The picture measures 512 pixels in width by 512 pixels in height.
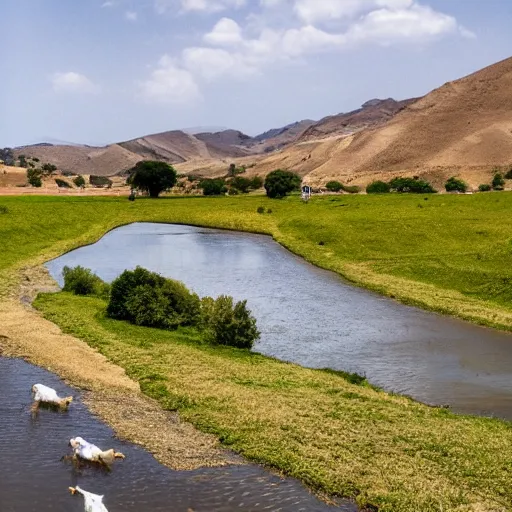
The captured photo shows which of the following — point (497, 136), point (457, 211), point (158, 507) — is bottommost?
point (158, 507)

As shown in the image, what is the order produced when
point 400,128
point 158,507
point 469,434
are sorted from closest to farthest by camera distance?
point 158,507, point 469,434, point 400,128

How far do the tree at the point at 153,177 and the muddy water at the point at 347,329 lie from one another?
2044 inches

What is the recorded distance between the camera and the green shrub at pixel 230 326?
26.1m

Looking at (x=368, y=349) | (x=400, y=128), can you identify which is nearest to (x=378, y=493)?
(x=368, y=349)

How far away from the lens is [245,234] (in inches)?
2835

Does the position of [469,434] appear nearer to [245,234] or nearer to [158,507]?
[158,507]

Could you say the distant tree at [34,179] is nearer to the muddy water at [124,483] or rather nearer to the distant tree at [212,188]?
the distant tree at [212,188]

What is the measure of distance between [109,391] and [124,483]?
18.9 feet

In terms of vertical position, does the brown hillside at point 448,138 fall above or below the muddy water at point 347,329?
above

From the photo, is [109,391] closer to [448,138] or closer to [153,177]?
[153,177]

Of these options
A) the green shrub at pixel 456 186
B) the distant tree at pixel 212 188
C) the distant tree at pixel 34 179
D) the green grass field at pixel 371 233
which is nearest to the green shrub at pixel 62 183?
the distant tree at pixel 34 179

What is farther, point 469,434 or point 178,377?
point 178,377

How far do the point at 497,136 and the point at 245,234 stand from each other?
112048mm

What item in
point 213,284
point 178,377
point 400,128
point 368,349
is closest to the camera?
point 178,377
